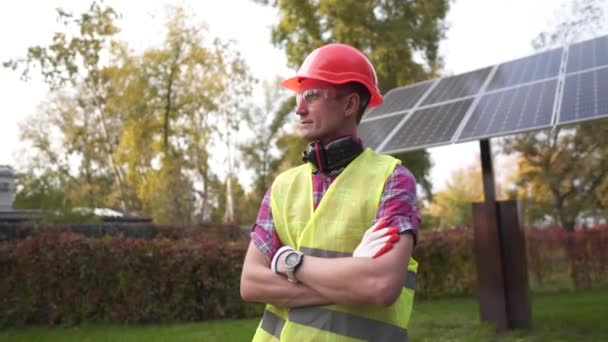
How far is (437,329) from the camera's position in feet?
28.1

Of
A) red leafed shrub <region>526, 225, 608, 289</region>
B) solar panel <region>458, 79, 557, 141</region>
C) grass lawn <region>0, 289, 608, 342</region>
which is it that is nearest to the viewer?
solar panel <region>458, 79, 557, 141</region>

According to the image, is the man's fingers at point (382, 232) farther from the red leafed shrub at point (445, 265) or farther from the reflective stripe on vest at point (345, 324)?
the red leafed shrub at point (445, 265)

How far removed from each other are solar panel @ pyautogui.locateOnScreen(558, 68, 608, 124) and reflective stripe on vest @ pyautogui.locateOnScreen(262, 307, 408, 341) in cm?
498

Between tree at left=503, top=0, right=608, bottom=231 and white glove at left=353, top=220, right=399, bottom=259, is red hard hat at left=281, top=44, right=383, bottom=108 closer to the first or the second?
white glove at left=353, top=220, right=399, bottom=259

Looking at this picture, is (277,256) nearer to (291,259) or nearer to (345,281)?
(291,259)

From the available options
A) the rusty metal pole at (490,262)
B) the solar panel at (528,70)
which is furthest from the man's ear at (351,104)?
the solar panel at (528,70)

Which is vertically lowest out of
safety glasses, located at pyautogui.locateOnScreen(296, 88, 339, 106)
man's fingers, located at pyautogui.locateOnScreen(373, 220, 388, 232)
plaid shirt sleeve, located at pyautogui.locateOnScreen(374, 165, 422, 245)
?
man's fingers, located at pyautogui.locateOnScreen(373, 220, 388, 232)

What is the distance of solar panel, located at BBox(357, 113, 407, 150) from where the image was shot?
8627mm

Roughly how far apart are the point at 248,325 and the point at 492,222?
3594 mm

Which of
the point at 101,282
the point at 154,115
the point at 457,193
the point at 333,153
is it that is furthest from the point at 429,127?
the point at 457,193

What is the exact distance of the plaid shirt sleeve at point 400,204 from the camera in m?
1.92

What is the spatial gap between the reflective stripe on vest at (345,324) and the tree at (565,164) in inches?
897

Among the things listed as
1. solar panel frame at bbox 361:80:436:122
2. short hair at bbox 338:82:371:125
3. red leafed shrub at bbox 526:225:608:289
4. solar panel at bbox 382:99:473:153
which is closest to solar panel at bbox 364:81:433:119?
solar panel frame at bbox 361:80:436:122

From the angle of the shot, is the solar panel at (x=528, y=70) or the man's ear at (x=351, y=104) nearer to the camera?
the man's ear at (x=351, y=104)
